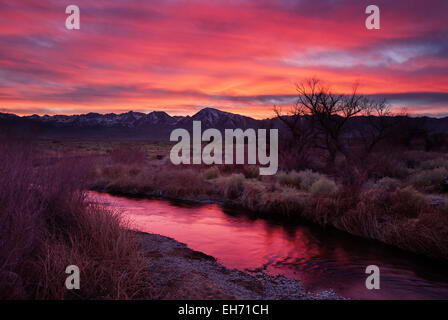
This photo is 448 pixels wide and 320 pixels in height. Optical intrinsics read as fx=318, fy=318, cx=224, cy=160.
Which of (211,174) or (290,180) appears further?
(211,174)

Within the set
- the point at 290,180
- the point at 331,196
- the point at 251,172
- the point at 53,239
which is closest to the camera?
the point at 53,239

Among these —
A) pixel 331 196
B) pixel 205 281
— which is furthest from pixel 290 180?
pixel 205 281

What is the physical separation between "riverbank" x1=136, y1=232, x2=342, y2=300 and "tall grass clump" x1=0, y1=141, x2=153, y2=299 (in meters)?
0.46

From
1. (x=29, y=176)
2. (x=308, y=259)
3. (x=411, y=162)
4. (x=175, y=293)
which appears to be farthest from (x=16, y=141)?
(x=411, y=162)

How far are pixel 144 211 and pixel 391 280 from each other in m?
10.9

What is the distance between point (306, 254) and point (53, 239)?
266 inches

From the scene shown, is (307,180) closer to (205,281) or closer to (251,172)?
(251,172)

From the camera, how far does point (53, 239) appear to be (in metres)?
5.48

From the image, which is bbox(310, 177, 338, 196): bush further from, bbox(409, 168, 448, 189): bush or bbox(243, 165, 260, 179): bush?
bbox(243, 165, 260, 179): bush

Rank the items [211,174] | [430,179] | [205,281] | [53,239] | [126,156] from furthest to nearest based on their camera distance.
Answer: [126,156], [211,174], [430,179], [205,281], [53,239]

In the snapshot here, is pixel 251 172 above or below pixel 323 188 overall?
above

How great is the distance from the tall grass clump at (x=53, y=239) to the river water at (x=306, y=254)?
6.03ft

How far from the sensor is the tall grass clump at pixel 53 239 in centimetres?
375
